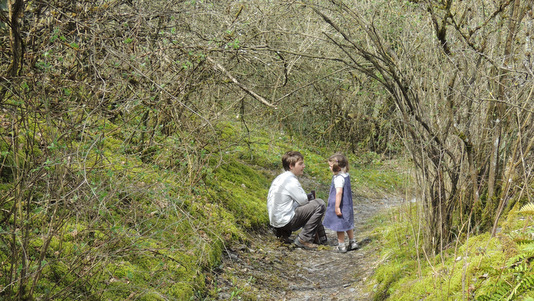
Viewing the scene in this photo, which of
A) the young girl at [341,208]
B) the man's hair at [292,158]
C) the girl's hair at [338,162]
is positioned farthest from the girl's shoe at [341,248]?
the man's hair at [292,158]

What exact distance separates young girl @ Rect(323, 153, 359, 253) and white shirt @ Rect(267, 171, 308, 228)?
1.77ft

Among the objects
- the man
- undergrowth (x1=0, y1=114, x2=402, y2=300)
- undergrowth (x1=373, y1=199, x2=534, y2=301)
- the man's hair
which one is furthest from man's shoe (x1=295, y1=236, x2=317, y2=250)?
undergrowth (x1=373, y1=199, x2=534, y2=301)

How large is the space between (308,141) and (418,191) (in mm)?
10211

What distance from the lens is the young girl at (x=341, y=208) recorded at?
707 centimetres

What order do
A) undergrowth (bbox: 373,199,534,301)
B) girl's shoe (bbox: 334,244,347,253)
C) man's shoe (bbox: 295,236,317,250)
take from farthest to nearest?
man's shoe (bbox: 295,236,317,250), girl's shoe (bbox: 334,244,347,253), undergrowth (bbox: 373,199,534,301)

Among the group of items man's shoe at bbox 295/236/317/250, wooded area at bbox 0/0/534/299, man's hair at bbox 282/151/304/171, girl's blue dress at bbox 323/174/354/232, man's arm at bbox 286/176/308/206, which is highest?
wooded area at bbox 0/0/534/299

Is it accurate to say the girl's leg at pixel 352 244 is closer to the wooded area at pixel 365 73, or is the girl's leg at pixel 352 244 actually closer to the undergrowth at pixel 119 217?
the undergrowth at pixel 119 217

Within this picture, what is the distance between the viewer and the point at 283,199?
23.8 ft

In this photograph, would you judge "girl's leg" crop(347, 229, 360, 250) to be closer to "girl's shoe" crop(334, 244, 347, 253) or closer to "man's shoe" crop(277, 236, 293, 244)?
"girl's shoe" crop(334, 244, 347, 253)

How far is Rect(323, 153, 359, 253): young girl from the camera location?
707 cm

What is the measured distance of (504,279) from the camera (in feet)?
11.3

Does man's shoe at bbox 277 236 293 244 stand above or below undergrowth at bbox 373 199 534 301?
below

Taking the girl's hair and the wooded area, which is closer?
the wooded area

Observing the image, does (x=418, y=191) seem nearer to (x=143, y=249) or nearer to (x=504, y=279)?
(x=504, y=279)
